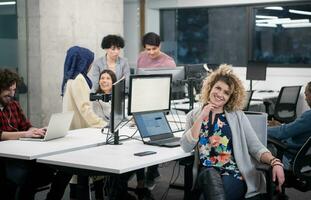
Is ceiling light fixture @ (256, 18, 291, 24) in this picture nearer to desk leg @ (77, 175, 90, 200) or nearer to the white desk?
the white desk

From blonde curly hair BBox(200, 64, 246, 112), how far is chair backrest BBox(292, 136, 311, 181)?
20.1 inches

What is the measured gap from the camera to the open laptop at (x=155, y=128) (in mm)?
3506

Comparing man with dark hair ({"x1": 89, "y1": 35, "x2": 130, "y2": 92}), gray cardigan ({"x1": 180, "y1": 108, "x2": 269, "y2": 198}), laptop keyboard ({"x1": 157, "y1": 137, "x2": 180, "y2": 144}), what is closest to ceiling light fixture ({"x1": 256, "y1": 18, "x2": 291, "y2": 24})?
man with dark hair ({"x1": 89, "y1": 35, "x2": 130, "y2": 92})

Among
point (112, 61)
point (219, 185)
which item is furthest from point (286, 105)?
point (219, 185)

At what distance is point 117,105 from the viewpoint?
3422mm

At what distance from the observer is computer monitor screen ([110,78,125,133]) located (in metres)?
3.34

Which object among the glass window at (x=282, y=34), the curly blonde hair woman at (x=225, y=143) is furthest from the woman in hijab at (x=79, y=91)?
the glass window at (x=282, y=34)

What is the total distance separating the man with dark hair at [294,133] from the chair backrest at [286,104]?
291 centimetres

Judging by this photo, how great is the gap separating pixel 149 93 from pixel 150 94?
1 centimetres

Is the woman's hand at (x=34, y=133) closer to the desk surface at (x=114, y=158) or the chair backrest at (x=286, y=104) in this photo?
the desk surface at (x=114, y=158)

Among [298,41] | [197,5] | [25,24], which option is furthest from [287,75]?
[25,24]

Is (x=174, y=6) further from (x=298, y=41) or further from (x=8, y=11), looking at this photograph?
(x=8, y=11)

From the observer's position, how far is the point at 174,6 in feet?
A: 27.6

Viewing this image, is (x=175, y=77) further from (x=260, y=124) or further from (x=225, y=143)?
(x=225, y=143)
